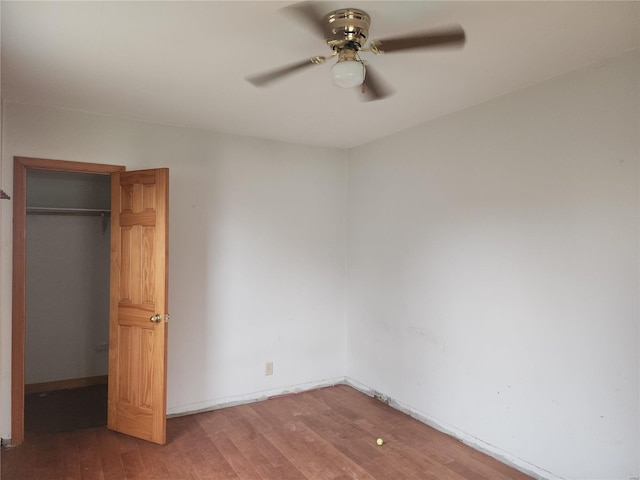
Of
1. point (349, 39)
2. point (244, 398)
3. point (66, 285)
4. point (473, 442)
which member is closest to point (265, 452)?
point (244, 398)

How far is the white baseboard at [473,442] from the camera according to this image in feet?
8.69

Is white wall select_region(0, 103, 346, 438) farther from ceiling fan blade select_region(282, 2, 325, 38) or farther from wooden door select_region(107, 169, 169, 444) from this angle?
ceiling fan blade select_region(282, 2, 325, 38)

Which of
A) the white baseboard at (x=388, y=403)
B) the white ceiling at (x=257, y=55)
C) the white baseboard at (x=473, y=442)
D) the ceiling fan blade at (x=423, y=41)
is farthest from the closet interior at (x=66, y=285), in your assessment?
the ceiling fan blade at (x=423, y=41)

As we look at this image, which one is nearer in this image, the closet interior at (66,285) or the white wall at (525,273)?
the white wall at (525,273)

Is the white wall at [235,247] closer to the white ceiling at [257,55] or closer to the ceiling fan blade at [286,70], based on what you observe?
the white ceiling at [257,55]

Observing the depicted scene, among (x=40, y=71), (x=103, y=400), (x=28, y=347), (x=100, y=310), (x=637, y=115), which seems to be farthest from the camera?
(x=100, y=310)

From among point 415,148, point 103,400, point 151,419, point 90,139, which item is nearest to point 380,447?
point 151,419

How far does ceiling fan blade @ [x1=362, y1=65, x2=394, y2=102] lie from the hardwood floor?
2385 millimetres

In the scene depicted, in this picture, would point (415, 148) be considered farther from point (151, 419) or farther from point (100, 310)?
point (100, 310)

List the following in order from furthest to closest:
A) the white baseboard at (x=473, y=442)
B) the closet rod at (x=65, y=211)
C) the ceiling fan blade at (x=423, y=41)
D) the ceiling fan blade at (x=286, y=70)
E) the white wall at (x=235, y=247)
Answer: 1. the closet rod at (x=65, y=211)
2. the white wall at (x=235, y=247)
3. the white baseboard at (x=473, y=442)
4. the ceiling fan blade at (x=286, y=70)
5. the ceiling fan blade at (x=423, y=41)

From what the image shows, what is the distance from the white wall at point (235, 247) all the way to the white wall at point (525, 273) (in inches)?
29.1

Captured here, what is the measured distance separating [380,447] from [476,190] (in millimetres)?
2042

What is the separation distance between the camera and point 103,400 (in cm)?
399

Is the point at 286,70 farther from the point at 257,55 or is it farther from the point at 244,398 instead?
the point at 244,398
